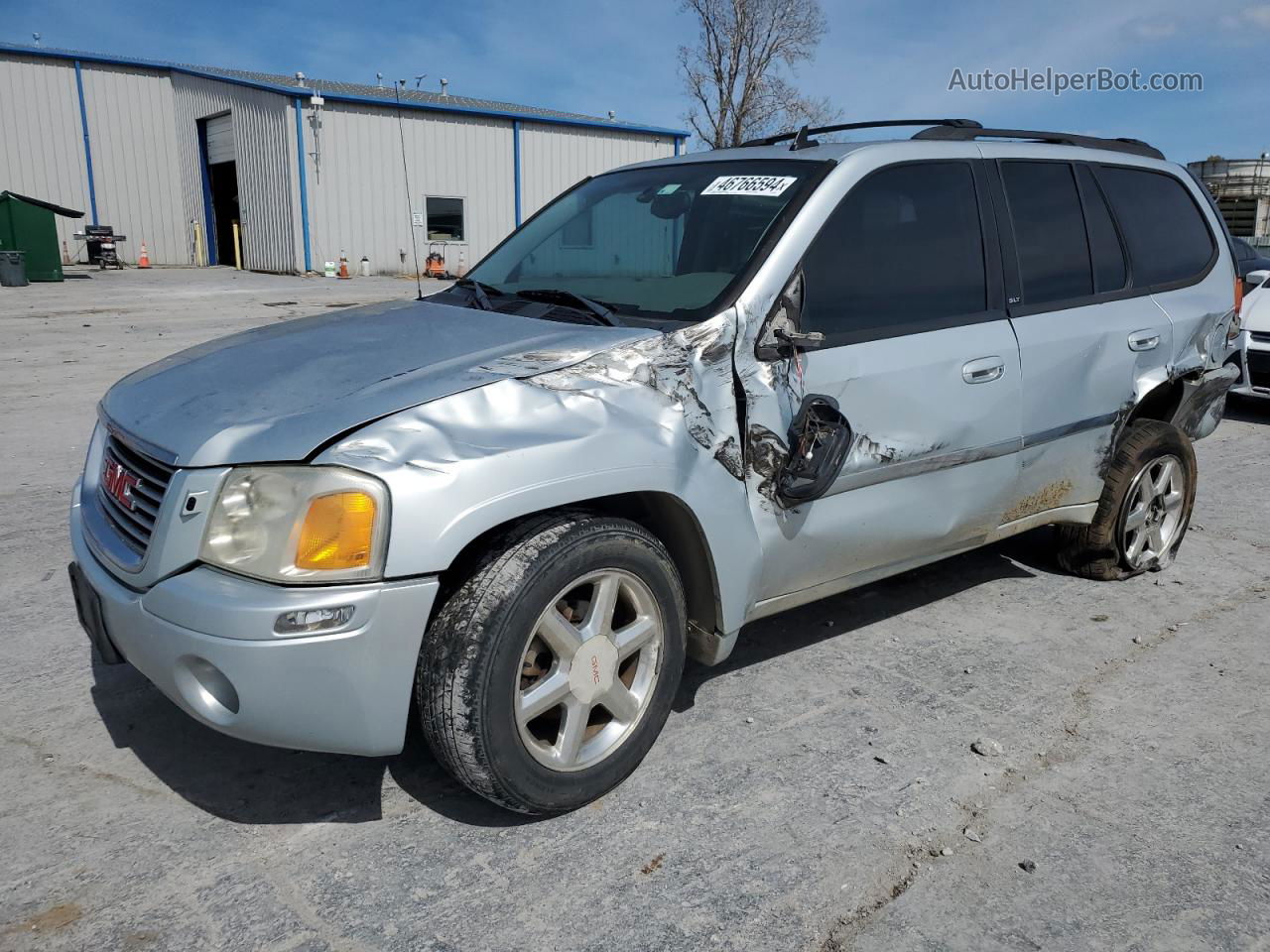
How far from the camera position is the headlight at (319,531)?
2256 millimetres

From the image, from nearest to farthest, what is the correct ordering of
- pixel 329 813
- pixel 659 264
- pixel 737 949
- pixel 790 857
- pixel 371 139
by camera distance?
pixel 737 949
pixel 790 857
pixel 329 813
pixel 659 264
pixel 371 139

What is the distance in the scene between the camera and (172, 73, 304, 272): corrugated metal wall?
24.5m

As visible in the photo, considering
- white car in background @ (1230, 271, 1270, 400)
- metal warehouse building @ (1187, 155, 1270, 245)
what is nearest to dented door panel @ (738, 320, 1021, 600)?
white car in background @ (1230, 271, 1270, 400)

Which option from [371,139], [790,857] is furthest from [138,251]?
[790,857]

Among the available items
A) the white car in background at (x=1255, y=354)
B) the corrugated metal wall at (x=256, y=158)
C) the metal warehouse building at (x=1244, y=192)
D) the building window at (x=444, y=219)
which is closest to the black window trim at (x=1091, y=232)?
the white car in background at (x=1255, y=354)

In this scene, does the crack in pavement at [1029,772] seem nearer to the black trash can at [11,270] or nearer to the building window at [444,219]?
the black trash can at [11,270]

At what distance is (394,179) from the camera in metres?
26.2

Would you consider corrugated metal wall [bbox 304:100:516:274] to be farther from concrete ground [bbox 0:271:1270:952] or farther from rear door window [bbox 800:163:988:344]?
rear door window [bbox 800:163:988:344]

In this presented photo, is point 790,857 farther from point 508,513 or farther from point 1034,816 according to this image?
point 508,513

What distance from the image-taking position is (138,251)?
1101 inches

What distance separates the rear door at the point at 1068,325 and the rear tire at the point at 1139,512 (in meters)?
0.14

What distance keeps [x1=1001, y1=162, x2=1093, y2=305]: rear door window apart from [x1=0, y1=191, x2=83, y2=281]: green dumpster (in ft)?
72.3

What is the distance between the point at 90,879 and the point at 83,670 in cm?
124

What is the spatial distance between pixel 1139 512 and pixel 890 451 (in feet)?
6.04
